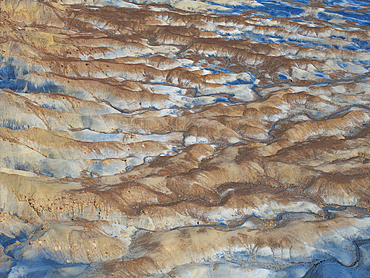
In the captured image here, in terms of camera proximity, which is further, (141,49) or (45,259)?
(141,49)

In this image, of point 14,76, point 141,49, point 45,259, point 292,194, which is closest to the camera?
point 45,259

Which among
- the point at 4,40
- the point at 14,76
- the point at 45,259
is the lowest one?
the point at 45,259

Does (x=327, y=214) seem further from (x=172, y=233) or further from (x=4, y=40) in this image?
(x=4, y=40)

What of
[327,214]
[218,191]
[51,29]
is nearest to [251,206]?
[218,191]

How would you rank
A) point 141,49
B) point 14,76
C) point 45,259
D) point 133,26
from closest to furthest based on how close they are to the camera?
1. point 45,259
2. point 14,76
3. point 141,49
4. point 133,26

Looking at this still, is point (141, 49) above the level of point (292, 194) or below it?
above

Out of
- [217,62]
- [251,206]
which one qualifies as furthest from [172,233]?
[217,62]
